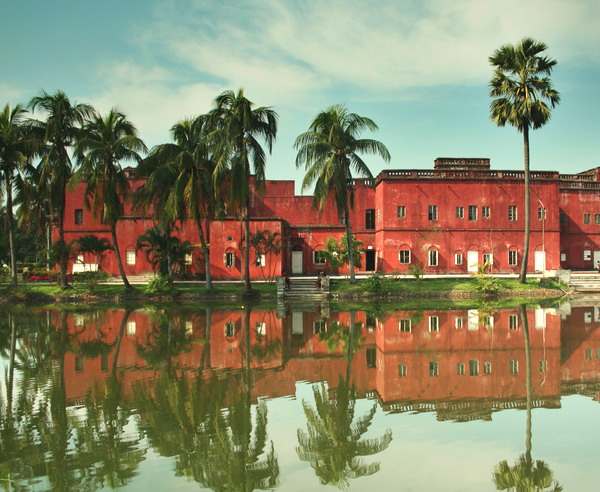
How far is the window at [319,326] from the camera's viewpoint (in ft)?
51.6

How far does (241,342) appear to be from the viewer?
45.1ft

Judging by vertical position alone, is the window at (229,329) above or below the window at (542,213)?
below

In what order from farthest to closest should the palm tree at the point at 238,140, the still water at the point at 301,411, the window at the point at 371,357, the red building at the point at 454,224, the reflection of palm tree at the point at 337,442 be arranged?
the red building at the point at 454,224
the palm tree at the point at 238,140
the window at the point at 371,357
the reflection of palm tree at the point at 337,442
the still water at the point at 301,411

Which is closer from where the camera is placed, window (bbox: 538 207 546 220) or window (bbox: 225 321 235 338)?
window (bbox: 225 321 235 338)

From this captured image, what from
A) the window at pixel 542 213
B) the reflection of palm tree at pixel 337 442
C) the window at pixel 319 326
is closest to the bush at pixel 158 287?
the window at pixel 319 326

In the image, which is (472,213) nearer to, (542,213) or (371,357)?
(542,213)

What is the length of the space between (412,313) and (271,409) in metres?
13.1

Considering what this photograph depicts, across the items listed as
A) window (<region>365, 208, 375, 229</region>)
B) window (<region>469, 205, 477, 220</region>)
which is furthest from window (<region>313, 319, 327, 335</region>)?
window (<region>365, 208, 375, 229</region>)

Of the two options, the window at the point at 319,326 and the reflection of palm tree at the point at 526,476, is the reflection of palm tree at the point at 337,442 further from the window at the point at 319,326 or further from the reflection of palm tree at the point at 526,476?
the window at the point at 319,326

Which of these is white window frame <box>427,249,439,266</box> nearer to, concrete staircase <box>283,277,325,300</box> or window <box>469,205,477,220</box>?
window <box>469,205,477,220</box>

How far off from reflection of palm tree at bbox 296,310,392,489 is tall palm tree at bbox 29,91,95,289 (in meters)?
21.3

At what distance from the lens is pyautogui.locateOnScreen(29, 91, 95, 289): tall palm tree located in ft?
80.3

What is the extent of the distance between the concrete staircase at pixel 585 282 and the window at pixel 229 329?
20.9 m

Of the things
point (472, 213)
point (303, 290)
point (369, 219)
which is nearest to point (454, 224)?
point (472, 213)
